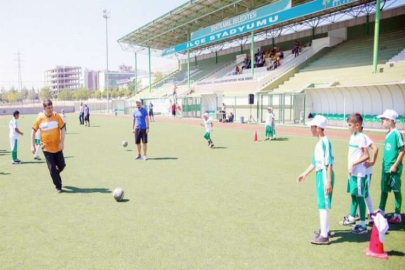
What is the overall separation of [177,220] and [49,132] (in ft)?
12.3

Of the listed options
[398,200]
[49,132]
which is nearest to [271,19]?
[49,132]

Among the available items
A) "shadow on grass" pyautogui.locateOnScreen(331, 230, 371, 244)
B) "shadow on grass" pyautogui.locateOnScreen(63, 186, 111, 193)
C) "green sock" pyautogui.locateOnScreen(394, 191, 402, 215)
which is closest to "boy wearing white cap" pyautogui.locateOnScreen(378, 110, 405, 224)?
"green sock" pyautogui.locateOnScreen(394, 191, 402, 215)

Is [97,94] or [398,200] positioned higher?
[97,94]

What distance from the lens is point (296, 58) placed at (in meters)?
35.3

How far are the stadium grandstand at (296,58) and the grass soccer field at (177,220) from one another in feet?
51.9

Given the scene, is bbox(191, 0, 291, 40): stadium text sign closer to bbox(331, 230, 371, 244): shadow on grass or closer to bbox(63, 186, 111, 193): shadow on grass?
bbox(63, 186, 111, 193): shadow on grass

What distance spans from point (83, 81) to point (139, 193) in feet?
587

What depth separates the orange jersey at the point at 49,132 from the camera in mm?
7520

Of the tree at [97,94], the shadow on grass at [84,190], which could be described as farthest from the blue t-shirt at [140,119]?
the tree at [97,94]

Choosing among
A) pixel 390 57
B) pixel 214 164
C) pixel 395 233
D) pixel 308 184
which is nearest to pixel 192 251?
pixel 395 233

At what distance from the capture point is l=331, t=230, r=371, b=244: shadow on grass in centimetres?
489

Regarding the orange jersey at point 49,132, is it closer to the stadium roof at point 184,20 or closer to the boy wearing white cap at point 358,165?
the boy wearing white cap at point 358,165

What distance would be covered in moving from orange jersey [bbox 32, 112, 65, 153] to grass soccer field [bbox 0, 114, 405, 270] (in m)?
1.02

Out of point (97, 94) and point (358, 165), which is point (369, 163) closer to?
point (358, 165)
